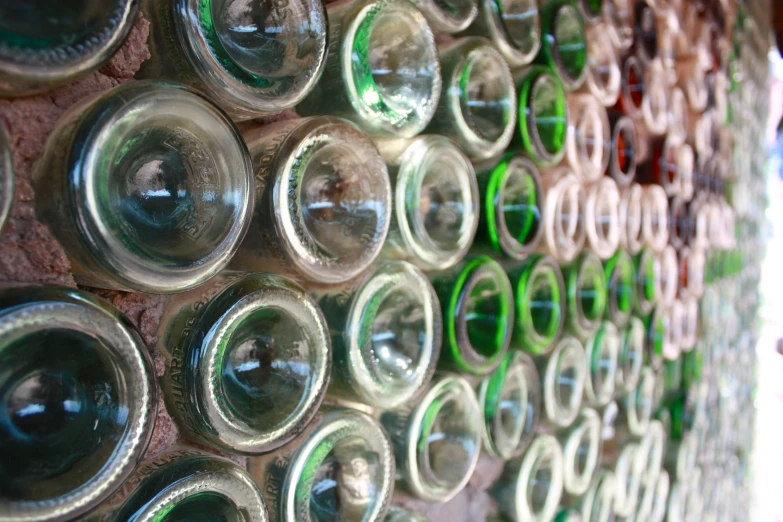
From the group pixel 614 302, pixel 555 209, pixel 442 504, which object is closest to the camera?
pixel 442 504

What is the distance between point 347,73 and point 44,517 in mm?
333

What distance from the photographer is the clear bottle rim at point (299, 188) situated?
1.23 ft

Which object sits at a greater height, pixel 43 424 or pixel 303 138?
pixel 303 138

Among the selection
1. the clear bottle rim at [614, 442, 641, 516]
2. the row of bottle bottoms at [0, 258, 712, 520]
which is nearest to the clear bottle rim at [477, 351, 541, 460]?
the row of bottle bottoms at [0, 258, 712, 520]

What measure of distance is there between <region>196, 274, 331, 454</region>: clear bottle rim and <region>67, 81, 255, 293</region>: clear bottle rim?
34mm

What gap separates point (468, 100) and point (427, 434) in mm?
328

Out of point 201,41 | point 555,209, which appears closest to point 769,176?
point 555,209

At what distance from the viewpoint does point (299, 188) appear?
0.38m

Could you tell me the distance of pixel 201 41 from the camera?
31 cm

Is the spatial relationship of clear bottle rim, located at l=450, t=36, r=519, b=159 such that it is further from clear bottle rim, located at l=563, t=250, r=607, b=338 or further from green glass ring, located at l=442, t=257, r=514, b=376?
clear bottle rim, located at l=563, t=250, r=607, b=338

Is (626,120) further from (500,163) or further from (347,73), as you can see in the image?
(347,73)

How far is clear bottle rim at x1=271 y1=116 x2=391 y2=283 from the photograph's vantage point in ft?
1.23

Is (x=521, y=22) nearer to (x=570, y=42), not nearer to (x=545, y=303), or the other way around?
(x=570, y=42)

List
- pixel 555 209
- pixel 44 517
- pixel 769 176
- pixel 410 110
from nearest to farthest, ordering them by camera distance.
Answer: pixel 44 517 < pixel 410 110 < pixel 555 209 < pixel 769 176
